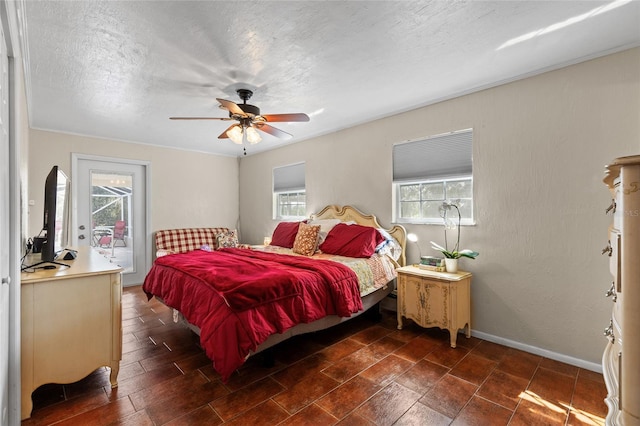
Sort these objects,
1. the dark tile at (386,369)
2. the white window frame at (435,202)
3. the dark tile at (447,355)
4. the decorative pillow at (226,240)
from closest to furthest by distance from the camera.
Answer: the dark tile at (386,369), the dark tile at (447,355), the white window frame at (435,202), the decorative pillow at (226,240)

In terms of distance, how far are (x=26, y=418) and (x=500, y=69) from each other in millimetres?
4000

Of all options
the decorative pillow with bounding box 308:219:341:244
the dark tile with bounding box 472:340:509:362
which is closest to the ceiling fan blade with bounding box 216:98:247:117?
the decorative pillow with bounding box 308:219:341:244

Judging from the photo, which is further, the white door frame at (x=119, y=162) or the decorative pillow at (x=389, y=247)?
the white door frame at (x=119, y=162)

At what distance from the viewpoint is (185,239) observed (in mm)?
5207

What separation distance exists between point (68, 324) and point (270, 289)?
122cm

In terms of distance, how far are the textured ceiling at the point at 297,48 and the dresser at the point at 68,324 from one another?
1538 millimetres

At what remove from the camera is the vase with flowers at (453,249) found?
9.21 ft

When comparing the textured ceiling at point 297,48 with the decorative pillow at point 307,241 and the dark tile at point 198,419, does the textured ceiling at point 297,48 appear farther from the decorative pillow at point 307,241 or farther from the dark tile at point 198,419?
the dark tile at point 198,419

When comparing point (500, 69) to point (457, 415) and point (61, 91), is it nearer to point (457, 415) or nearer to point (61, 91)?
point (457, 415)

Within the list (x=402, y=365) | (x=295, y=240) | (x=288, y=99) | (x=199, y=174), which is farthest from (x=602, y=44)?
(x=199, y=174)

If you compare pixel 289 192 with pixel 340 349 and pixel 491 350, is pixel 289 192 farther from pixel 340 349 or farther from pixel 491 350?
pixel 491 350

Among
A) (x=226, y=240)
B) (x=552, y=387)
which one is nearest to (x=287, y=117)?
(x=552, y=387)

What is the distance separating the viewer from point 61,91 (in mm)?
2867

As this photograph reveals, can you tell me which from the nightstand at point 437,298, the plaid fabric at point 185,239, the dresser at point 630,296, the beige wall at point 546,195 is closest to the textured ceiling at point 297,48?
the beige wall at point 546,195
